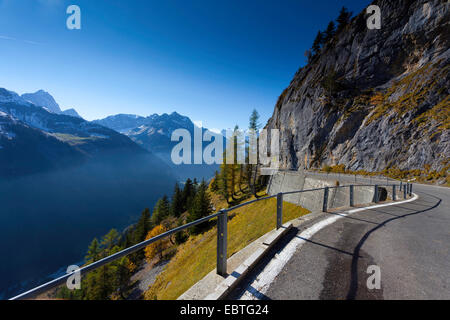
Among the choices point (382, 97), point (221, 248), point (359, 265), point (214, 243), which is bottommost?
point (214, 243)

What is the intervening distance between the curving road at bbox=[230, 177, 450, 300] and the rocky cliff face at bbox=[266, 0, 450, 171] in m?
26.3

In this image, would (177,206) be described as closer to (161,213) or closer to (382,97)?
(161,213)

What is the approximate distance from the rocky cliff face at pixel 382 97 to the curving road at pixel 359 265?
26251 millimetres

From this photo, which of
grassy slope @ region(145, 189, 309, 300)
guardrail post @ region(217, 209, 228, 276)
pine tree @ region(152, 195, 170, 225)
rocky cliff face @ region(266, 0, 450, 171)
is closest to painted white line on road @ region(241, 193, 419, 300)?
guardrail post @ region(217, 209, 228, 276)

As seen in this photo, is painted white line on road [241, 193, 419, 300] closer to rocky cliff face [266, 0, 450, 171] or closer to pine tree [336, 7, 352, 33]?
rocky cliff face [266, 0, 450, 171]

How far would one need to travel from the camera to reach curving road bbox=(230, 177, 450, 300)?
308cm

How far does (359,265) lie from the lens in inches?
154

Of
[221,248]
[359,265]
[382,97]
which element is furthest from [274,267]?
[382,97]

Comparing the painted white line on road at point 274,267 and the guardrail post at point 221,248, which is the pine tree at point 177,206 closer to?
the painted white line on road at point 274,267

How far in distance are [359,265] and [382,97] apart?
44303 millimetres

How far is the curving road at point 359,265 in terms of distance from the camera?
10.1 ft

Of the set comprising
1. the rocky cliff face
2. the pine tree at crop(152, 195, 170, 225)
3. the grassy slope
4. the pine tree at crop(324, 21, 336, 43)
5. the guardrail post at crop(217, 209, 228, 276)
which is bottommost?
the pine tree at crop(152, 195, 170, 225)
